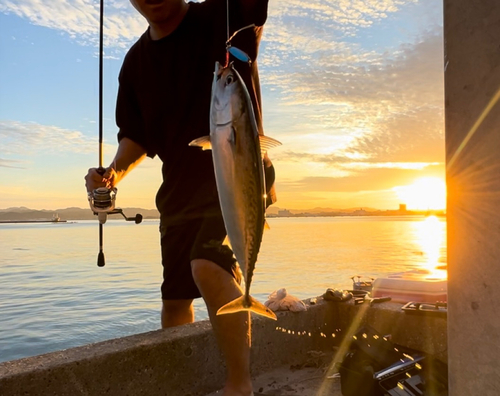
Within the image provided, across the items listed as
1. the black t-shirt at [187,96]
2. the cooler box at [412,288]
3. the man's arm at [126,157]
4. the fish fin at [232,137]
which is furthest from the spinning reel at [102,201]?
the cooler box at [412,288]

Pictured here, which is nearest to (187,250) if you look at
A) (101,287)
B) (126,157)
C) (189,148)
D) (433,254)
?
(189,148)

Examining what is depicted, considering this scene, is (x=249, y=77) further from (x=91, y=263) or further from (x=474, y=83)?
(x=91, y=263)

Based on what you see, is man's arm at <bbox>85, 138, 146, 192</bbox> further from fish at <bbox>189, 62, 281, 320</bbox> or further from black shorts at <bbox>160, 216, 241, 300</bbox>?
fish at <bbox>189, 62, 281, 320</bbox>

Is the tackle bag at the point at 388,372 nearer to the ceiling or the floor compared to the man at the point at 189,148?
nearer to the floor

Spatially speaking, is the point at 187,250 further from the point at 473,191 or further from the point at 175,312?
the point at 473,191

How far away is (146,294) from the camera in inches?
501

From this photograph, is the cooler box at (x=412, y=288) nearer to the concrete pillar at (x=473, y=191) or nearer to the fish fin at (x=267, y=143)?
the concrete pillar at (x=473, y=191)

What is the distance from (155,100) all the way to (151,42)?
431 mm

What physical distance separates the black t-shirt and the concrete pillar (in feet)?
4.26

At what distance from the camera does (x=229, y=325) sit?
108 inches

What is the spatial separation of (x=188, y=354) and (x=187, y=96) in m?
1.78

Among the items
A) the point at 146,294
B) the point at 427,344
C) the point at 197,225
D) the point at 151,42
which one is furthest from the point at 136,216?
the point at 146,294

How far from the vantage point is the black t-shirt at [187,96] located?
298 cm

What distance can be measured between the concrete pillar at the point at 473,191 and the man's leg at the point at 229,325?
1321mm
